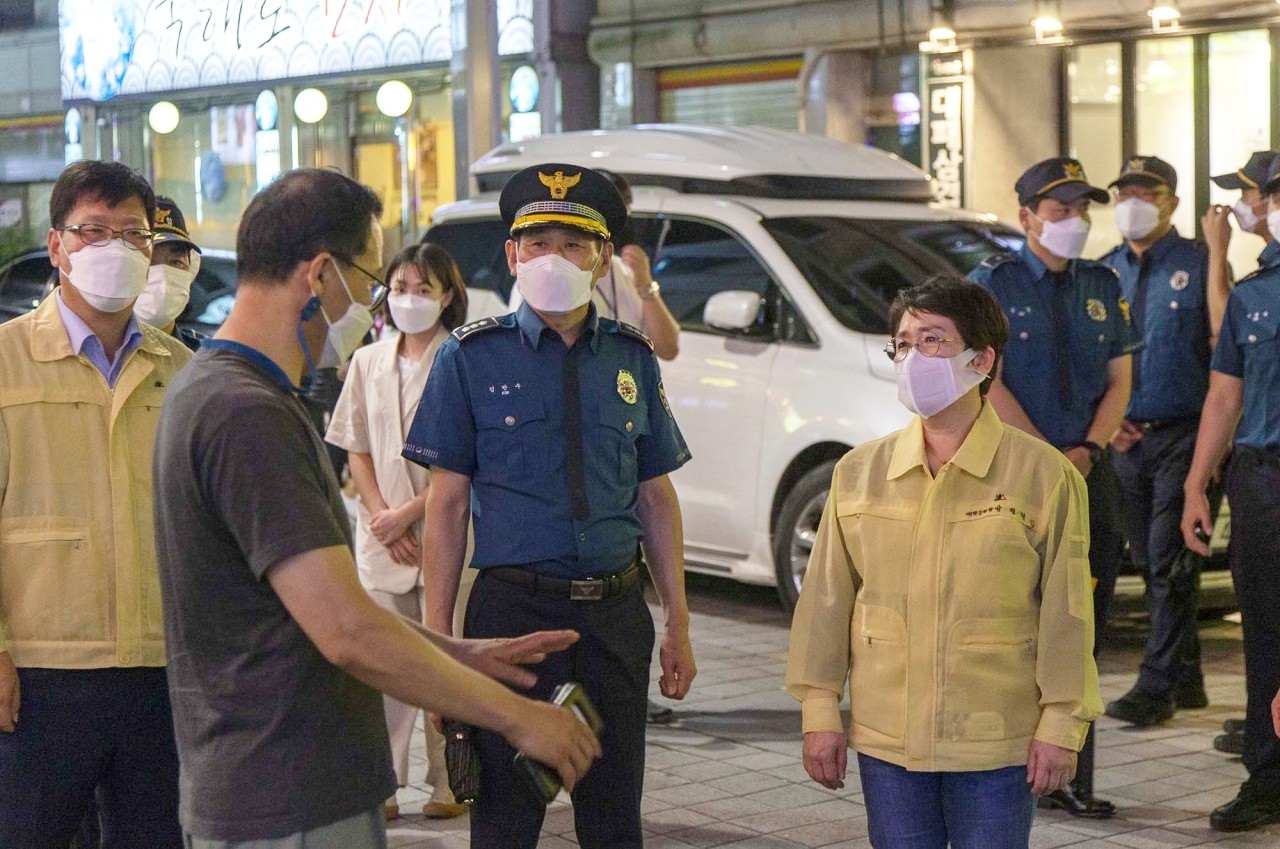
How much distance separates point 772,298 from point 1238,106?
6.74 metres

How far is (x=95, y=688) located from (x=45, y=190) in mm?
25943

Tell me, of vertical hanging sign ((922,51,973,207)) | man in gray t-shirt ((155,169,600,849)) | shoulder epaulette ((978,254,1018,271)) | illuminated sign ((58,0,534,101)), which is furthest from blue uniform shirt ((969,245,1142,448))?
illuminated sign ((58,0,534,101))

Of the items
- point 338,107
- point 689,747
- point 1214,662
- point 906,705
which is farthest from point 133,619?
point 338,107

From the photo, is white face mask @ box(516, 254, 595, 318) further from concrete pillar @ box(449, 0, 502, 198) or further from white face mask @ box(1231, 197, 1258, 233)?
concrete pillar @ box(449, 0, 502, 198)

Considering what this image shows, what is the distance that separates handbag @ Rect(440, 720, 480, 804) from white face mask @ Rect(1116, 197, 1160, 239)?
15.0 ft

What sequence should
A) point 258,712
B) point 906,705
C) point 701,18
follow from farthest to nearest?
point 701,18 → point 906,705 → point 258,712

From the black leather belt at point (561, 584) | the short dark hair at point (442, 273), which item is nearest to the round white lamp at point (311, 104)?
the short dark hair at point (442, 273)

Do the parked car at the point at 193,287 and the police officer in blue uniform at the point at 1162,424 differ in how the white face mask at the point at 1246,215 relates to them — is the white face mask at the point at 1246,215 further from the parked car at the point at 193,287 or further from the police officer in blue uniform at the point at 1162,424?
the parked car at the point at 193,287

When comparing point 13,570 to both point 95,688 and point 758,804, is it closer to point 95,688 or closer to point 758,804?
point 95,688

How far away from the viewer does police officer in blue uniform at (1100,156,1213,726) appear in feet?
24.9

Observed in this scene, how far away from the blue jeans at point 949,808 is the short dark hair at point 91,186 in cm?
220

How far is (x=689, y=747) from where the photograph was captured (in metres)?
7.23

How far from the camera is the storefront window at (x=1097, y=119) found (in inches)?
604

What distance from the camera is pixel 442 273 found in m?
6.46
